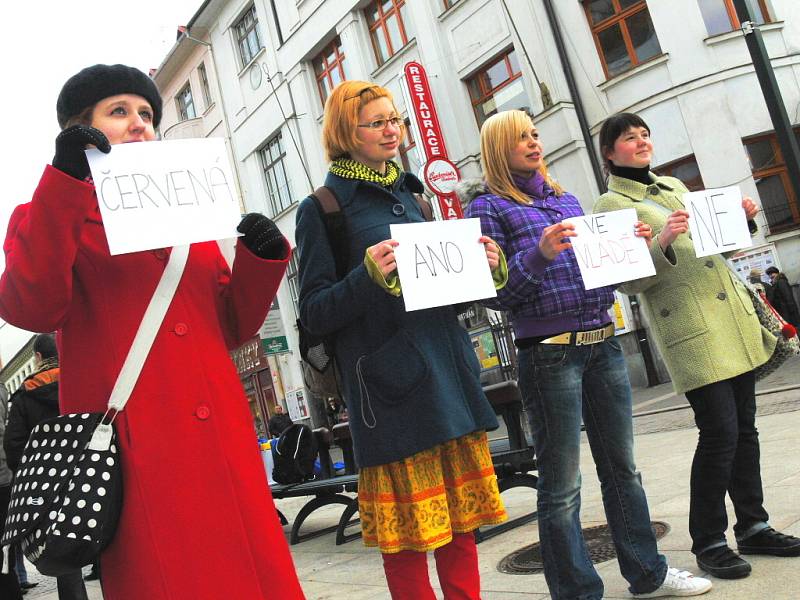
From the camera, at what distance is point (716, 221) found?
10.9ft

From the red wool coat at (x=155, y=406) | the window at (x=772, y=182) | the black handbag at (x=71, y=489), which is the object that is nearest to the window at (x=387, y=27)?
the window at (x=772, y=182)

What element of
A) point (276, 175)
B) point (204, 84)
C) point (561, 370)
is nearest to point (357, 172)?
point (561, 370)

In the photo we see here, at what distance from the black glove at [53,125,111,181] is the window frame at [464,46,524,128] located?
15747 millimetres

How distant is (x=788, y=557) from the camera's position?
3.13m

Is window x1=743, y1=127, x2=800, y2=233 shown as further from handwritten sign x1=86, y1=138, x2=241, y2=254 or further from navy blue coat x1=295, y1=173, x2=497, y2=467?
handwritten sign x1=86, y1=138, x2=241, y2=254

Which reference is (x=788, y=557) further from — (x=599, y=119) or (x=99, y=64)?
(x=599, y=119)

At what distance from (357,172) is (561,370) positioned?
98cm

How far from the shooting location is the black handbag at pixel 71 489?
5.15ft

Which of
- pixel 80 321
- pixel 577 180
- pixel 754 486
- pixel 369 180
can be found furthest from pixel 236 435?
pixel 577 180

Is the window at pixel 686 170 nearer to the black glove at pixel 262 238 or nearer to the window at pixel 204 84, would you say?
the black glove at pixel 262 238

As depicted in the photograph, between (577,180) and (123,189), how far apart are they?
1451cm

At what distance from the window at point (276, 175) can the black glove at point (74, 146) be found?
22743mm

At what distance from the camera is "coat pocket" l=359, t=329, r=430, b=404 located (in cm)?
234

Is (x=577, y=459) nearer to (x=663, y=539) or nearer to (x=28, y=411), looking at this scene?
(x=663, y=539)
